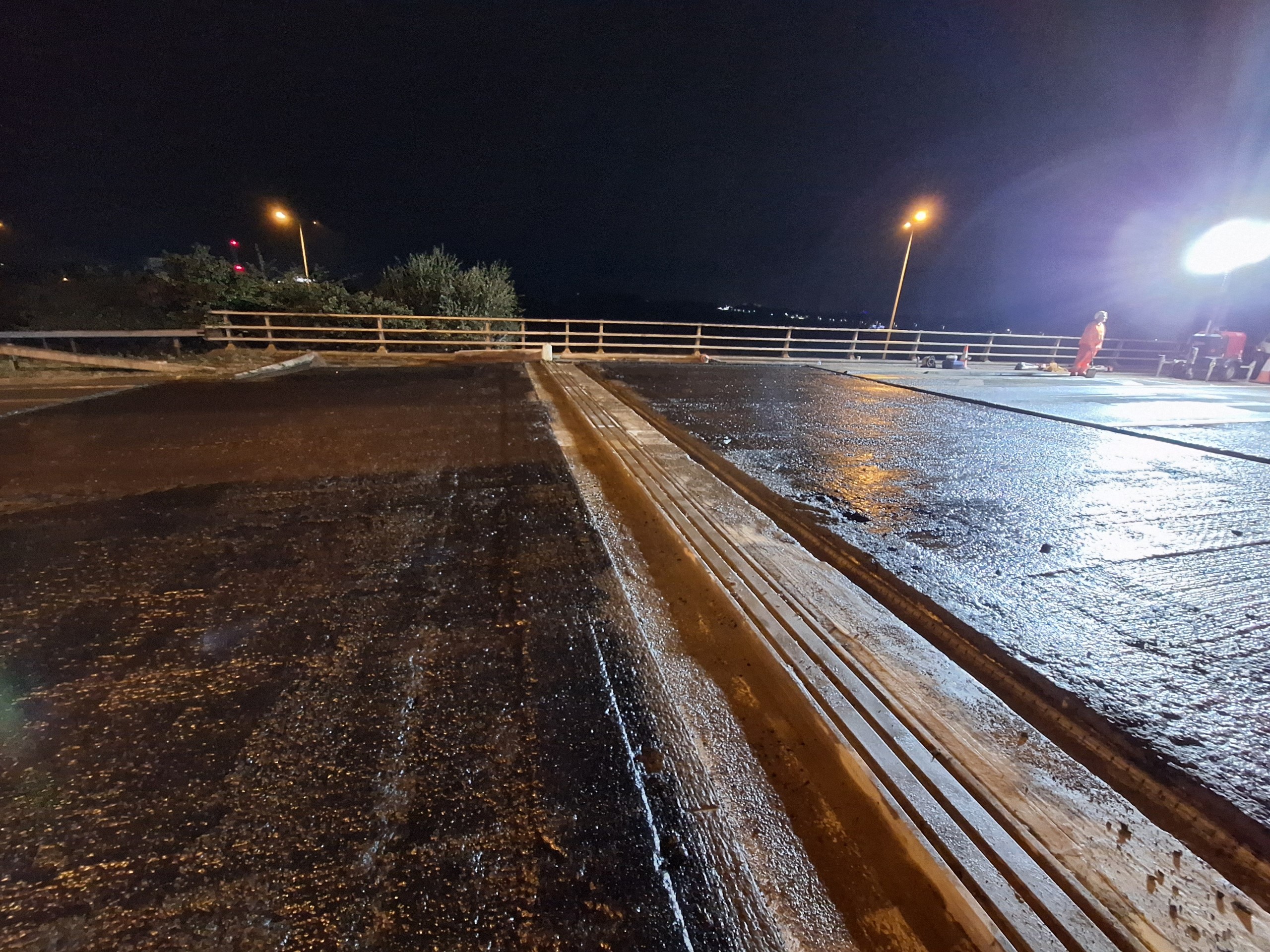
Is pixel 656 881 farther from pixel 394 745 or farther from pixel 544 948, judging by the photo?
pixel 394 745

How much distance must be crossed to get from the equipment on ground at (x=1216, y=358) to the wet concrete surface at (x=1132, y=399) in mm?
469

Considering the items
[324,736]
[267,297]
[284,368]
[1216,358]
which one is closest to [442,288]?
[267,297]

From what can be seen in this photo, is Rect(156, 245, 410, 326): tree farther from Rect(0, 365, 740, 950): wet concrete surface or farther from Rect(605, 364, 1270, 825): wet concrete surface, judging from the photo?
Rect(605, 364, 1270, 825): wet concrete surface

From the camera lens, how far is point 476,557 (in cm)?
297

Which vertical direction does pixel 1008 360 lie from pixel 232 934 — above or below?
above

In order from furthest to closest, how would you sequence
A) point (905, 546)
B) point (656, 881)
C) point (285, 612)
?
point (905, 546)
point (285, 612)
point (656, 881)

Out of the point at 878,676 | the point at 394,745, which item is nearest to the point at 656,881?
the point at 394,745

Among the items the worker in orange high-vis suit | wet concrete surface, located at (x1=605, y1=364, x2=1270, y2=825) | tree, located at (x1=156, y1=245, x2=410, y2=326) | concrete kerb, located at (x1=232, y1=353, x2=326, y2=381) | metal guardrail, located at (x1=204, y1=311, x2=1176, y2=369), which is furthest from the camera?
tree, located at (x1=156, y1=245, x2=410, y2=326)

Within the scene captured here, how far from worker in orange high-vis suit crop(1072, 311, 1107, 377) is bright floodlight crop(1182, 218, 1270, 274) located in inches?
216

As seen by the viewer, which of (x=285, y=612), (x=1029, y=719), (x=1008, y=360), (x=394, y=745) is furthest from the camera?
(x=1008, y=360)

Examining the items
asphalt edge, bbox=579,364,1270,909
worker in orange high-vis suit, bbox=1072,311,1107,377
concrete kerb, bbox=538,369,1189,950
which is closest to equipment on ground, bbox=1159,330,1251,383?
worker in orange high-vis suit, bbox=1072,311,1107,377

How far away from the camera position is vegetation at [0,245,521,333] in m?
15.7

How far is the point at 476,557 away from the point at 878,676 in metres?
2.14

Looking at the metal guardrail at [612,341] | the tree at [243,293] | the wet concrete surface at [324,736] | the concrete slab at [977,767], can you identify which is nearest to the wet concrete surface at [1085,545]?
the concrete slab at [977,767]
